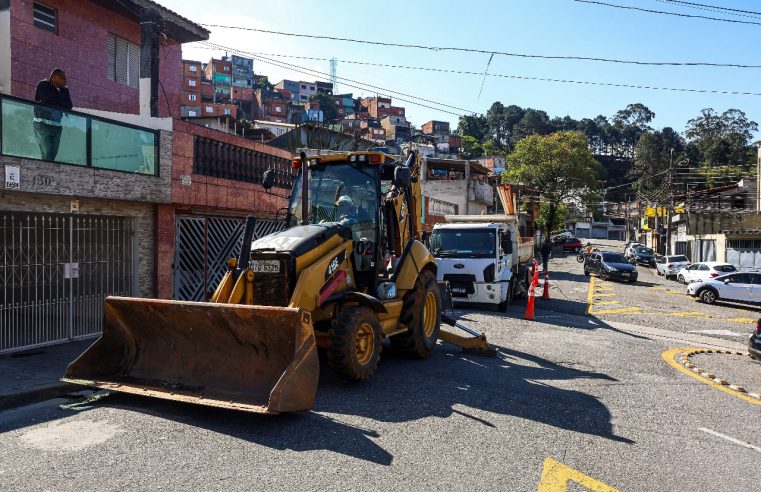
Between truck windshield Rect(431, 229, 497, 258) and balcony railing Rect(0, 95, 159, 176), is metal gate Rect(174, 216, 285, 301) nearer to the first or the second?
balcony railing Rect(0, 95, 159, 176)

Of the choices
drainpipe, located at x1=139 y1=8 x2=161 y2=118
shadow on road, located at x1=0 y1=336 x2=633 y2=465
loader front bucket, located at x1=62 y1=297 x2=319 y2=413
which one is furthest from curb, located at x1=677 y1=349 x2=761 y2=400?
drainpipe, located at x1=139 y1=8 x2=161 y2=118

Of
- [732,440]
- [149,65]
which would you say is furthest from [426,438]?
[149,65]

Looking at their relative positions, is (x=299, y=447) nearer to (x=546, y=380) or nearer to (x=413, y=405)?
(x=413, y=405)

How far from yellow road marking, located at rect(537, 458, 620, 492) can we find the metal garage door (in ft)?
111

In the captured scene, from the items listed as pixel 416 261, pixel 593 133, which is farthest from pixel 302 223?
pixel 593 133

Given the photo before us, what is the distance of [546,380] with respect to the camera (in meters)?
8.34

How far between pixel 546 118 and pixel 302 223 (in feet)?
393

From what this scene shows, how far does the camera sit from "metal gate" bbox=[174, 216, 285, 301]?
1252 cm

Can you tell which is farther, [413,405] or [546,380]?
[546,380]

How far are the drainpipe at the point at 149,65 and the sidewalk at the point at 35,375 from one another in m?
5.82

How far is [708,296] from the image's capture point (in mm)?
22781

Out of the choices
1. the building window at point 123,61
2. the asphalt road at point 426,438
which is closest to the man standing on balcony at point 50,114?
the asphalt road at point 426,438

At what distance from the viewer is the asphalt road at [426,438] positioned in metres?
4.64

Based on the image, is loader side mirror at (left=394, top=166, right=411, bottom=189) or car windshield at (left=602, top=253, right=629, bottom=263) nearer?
loader side mirror at (left=394, top=166, right=411, bottom=189)
